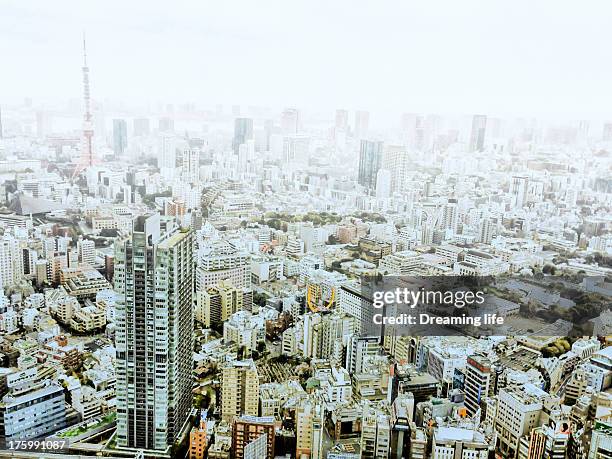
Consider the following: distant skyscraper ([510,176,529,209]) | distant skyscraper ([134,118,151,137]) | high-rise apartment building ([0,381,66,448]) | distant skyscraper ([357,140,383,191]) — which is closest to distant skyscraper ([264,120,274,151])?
distant skyscraper ([357,140,383,191])

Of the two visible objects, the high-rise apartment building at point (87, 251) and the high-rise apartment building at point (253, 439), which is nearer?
the high-rise apartment building at point (253, 439)

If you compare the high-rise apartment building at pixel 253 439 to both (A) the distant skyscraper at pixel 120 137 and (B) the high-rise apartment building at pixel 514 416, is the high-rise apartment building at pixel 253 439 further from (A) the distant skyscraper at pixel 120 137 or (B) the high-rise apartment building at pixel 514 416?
(A) the distant skyscraper at pixel 120 137

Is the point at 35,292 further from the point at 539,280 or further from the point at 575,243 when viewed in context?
the point at 575,243

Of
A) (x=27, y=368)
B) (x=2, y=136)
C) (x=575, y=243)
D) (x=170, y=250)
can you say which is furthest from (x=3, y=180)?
(x=575, y=243)

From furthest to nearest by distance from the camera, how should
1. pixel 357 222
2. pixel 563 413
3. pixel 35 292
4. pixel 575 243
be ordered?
1. pixel 357 222
2. pixel 575 243
3. pixel 35 292
4. pixel 563 413

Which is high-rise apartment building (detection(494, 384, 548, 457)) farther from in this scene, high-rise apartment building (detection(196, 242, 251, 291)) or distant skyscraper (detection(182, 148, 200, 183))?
distant skyscraper (detection(182, 148, 200, 183))

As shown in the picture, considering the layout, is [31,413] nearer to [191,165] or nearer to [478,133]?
[191,165]

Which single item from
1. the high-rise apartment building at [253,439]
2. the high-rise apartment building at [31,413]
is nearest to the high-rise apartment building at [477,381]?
the high-rise apartment building at [253,439]
